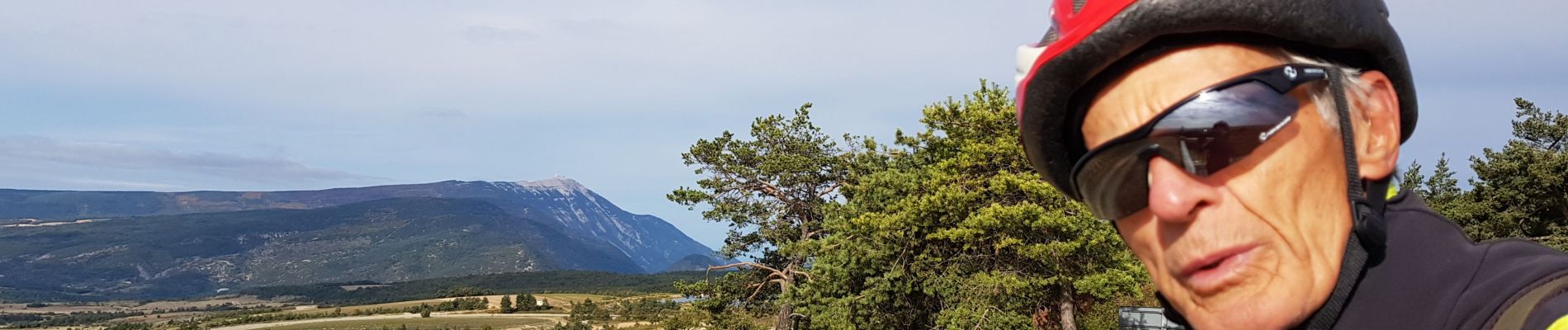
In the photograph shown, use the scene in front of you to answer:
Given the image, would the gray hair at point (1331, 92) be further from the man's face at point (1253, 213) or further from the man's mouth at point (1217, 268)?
the man's mouth at point (1217, 268)

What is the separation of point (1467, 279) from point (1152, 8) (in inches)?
23.3

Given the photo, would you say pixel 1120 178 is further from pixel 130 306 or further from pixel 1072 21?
pixel 130 306

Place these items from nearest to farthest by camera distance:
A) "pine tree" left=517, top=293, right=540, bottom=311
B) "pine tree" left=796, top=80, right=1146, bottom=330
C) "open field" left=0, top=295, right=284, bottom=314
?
"pine tree" left=796, top=80, right=1146, bottom=330 → "pine tree" left=517, top=293, right=540, bottom=311 → "open field" left=0, top=295, right=284, bottom=314

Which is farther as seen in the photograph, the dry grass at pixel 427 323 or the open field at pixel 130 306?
the open field at pixel 130 306

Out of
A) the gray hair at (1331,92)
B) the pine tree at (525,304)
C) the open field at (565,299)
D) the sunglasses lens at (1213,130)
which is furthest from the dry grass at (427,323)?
the gray hair at (1331,92)

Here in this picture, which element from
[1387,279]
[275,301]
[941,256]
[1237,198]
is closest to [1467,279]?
[1387,279]

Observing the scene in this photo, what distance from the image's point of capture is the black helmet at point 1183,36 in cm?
129

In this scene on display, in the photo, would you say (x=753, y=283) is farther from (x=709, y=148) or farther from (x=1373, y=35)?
(x=1373, y=35)

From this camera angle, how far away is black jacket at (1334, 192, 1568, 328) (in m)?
1.16

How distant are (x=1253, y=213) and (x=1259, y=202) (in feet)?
0.06

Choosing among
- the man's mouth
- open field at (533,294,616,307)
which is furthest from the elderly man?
open field at (533,294,616,307)

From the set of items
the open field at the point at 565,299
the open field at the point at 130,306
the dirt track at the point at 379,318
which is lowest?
the open field at the point at 130,306

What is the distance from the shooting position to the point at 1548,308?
1100 mm

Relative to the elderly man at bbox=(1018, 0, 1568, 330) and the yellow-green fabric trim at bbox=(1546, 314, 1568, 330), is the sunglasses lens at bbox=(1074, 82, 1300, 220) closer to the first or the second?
the elderly man at bbox=(1018, 0, 1568, 330)
